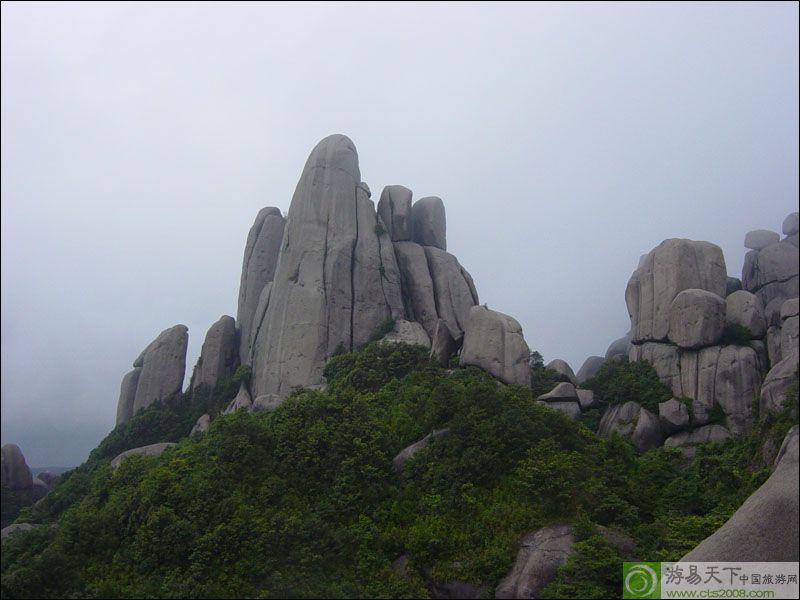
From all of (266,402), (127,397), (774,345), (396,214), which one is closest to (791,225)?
(774,345)

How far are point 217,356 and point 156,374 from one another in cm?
313

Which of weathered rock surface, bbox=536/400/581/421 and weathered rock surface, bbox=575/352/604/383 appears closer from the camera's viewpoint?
weathered rock surface, bbox=536/400/581/421

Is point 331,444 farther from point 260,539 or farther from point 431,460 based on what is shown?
point 260,539

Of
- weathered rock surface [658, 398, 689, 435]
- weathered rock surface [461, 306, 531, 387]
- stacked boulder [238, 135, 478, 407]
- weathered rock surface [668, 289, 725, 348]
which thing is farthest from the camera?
stacked boulder [238, 135, 478, 407]

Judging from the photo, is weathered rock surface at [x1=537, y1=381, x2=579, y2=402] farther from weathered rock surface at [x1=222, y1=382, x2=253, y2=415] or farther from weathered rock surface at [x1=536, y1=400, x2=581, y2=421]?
weathered rock surface at [x1=222, y1=382, x2=253, y2=415]

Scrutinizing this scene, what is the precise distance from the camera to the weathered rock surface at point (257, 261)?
3606cm

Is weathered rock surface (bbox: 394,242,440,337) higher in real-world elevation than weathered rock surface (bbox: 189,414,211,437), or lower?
higher

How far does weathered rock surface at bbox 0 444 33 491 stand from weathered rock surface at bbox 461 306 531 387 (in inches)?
661

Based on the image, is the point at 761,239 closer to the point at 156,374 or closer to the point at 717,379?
the point at 717,379

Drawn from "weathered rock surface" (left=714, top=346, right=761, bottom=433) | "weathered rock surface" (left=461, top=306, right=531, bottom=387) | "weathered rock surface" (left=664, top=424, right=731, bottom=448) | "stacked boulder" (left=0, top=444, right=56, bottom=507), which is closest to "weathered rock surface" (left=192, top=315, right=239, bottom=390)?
"weathered rock surface" (left=461, top=306, right=531, bottom=387)

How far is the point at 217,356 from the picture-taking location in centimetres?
3419

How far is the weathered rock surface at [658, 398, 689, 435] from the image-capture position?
26.6 metres

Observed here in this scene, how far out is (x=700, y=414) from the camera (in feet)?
87.1

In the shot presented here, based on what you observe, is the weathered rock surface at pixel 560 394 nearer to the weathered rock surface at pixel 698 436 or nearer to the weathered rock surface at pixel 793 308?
the weathered rock surface at pixel 698 436
